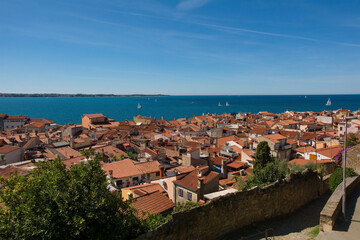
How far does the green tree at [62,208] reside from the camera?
690 cm

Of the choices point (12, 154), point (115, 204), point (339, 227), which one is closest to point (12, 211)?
point (115, 204)

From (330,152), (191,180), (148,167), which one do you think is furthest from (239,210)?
(330,152)

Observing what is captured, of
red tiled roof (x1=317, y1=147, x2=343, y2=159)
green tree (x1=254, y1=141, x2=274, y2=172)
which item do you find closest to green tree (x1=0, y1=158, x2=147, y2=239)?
green tree (x1=254, y1=141, x2=274, y2=172)

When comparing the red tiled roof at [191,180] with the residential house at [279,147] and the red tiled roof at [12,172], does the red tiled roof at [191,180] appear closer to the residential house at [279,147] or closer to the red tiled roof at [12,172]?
the red tiled roof at [12,172]

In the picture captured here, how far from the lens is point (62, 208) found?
7.11 meters

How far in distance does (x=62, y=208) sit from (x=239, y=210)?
7.56 meters

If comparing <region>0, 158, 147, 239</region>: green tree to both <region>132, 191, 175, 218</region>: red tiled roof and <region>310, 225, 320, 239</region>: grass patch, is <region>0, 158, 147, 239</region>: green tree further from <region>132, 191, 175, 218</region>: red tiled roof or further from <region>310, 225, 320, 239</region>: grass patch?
<region>310, 225, 320, 239</region>: grass patch

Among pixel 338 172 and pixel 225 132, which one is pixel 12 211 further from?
pixel 225 132

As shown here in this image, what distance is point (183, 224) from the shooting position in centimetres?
923

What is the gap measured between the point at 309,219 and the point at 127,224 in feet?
33.0

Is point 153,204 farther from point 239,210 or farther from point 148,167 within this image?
point 148,167

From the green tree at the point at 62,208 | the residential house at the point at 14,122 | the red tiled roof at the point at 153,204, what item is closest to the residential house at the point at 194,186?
the red tiled roof at the point at 153,204

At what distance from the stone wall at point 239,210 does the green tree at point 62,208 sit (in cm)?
122

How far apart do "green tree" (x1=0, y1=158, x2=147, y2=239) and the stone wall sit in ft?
4.01
